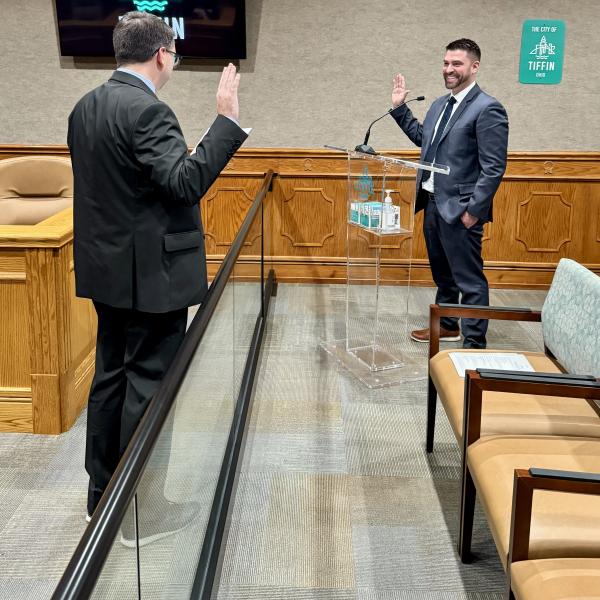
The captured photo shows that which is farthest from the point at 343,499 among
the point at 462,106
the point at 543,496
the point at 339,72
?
the point at 339,72

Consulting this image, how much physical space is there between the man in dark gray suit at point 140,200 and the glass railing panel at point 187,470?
21cm

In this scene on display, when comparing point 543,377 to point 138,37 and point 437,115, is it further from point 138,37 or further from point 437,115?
point 437,115

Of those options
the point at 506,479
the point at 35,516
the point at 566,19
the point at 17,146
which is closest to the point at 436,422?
the point at 506,479

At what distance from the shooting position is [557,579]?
1.76 m

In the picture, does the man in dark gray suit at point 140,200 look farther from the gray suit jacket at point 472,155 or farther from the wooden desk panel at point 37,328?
the gray suit jacket at point 472,155

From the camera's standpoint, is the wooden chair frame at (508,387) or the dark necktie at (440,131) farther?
the dark necktie at (440,131)

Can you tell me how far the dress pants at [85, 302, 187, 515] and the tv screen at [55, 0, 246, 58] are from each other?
12.0 feet

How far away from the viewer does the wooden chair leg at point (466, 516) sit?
2.58m

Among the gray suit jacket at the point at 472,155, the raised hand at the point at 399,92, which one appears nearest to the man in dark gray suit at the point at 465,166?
the gray suit jacket at the point at 472,155

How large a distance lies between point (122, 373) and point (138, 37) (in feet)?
3.65

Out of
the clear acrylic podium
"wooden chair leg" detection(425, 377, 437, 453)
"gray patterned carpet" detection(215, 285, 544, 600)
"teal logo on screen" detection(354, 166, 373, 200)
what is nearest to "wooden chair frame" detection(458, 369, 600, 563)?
"gray patterned carpet" detection(215, 285, 544, 600)

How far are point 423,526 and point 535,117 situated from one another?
4.01 meters

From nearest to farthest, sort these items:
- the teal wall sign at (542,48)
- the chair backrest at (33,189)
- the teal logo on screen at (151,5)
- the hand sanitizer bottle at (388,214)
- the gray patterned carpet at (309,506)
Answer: the gray patterned carpet at (309,506) → the hand sanitizer bottle at (388,214) → the chair backrest at (33,189) → the teal logo on screen at (151,5) → the teal wall sign at (542,48)

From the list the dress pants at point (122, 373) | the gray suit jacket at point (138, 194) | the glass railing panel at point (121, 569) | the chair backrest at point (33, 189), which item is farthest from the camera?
the chair backrest at point (33, 189)
